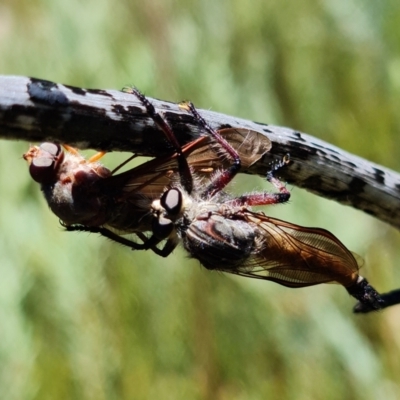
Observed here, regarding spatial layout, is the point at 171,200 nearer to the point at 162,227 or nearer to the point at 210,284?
the point at 162,227

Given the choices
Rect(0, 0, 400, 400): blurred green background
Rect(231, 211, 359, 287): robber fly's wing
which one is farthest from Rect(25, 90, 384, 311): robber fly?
Rect(0, 0, 400, 400): blurred green background

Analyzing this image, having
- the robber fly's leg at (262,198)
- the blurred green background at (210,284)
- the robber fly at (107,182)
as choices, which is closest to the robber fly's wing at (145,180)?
the robber fly at (107,182)

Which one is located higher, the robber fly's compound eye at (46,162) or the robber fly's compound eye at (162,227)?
the robber fly's compound eye at (46,162)

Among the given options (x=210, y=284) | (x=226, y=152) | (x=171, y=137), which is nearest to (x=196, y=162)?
(x=226, y=152)

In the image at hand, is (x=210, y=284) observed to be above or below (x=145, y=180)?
below

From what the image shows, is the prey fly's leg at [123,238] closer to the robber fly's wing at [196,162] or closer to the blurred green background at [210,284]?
the robber fly's wing at [196,162]
